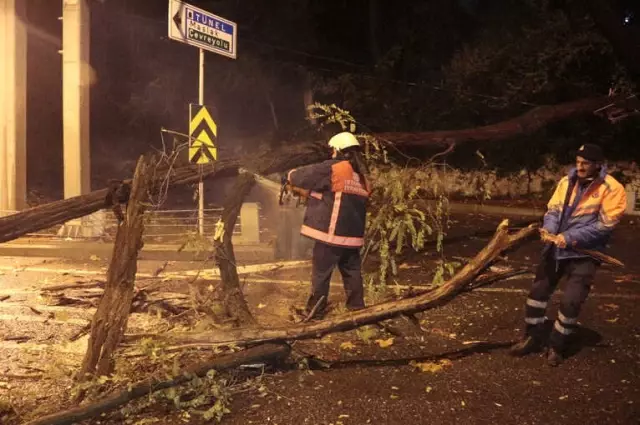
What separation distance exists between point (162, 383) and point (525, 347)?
2859 millimetres

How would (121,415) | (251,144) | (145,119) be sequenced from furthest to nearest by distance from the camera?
(251,144), (145,119), (121,415)

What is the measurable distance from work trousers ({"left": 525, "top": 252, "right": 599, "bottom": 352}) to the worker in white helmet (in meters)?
1.57

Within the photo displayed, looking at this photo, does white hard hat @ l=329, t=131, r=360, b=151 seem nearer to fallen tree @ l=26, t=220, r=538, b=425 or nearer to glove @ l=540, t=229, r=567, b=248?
fallen tree @ l=26, t=220, r=538, b=425

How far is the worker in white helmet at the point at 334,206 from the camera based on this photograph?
5188mm

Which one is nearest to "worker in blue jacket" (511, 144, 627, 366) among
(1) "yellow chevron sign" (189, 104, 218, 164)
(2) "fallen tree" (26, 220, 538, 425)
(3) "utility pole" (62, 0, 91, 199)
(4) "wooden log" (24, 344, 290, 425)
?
(2) "fallen tree" (26, 220, 538, 425)

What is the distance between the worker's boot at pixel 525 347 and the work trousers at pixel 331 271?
1.43m

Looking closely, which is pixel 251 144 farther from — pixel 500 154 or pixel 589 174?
pixel 589 174

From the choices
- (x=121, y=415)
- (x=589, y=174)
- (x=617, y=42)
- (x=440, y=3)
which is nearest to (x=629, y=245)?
(x=617, y=42)

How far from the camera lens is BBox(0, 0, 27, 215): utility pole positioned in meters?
10.7

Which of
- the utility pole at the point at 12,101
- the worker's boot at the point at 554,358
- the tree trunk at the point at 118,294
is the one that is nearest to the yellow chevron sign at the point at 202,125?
the utility pole at the point at 12,101

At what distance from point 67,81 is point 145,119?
52.2ft

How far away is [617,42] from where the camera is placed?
1187cm

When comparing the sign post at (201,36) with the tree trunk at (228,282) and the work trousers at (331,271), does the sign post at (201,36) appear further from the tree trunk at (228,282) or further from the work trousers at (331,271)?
the work trousers at (331,271)

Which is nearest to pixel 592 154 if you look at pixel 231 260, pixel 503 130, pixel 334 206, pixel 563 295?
pixel 563 295
